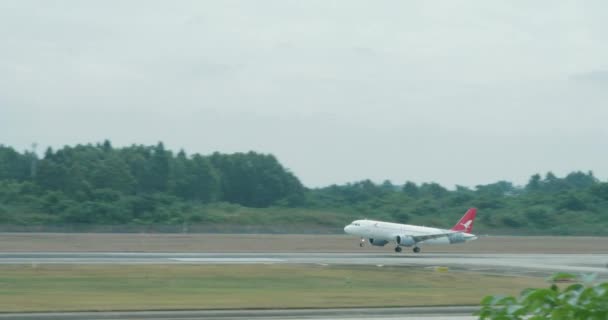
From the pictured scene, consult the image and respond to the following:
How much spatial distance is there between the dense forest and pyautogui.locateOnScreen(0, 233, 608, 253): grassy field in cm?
992

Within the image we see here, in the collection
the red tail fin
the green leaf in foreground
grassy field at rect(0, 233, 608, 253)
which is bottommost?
grassy field at rect(0, 233, 608, 253)

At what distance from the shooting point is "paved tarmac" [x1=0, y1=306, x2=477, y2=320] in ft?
65.7

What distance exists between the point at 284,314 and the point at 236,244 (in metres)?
48.4

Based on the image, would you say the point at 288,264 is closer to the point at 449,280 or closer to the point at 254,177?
the point at 449,280

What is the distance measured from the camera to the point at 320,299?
82.3 feet

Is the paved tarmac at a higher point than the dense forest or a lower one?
lower

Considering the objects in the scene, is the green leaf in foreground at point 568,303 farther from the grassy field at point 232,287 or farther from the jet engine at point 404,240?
the jet engine at point 404,240

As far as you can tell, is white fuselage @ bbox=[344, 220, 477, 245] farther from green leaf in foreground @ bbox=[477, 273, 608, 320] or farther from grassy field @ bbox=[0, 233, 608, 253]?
green leaf in foreground @ bbox=[477, 273, 608, 320]

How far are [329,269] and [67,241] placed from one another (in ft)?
104

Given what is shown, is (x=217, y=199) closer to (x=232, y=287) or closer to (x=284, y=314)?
(x=232, y=287)

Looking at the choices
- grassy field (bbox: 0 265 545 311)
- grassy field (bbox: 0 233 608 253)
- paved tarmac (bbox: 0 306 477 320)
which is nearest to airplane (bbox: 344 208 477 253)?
Answer: grassy field (bbox: 0 233 608 253)

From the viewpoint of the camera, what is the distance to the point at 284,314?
21.2 m

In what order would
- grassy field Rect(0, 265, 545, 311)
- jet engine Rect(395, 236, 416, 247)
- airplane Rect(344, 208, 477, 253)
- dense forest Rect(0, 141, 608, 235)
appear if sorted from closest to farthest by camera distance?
grassy field Rect(0, 265, 545, 311) < jet engine Rect(395, 236, 416, 247) < airplane Rect(344, 208, 477, 253) < dense forest Rect(0, 141, 608, 235)

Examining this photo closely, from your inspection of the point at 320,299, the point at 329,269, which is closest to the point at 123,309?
the point at 320,299
